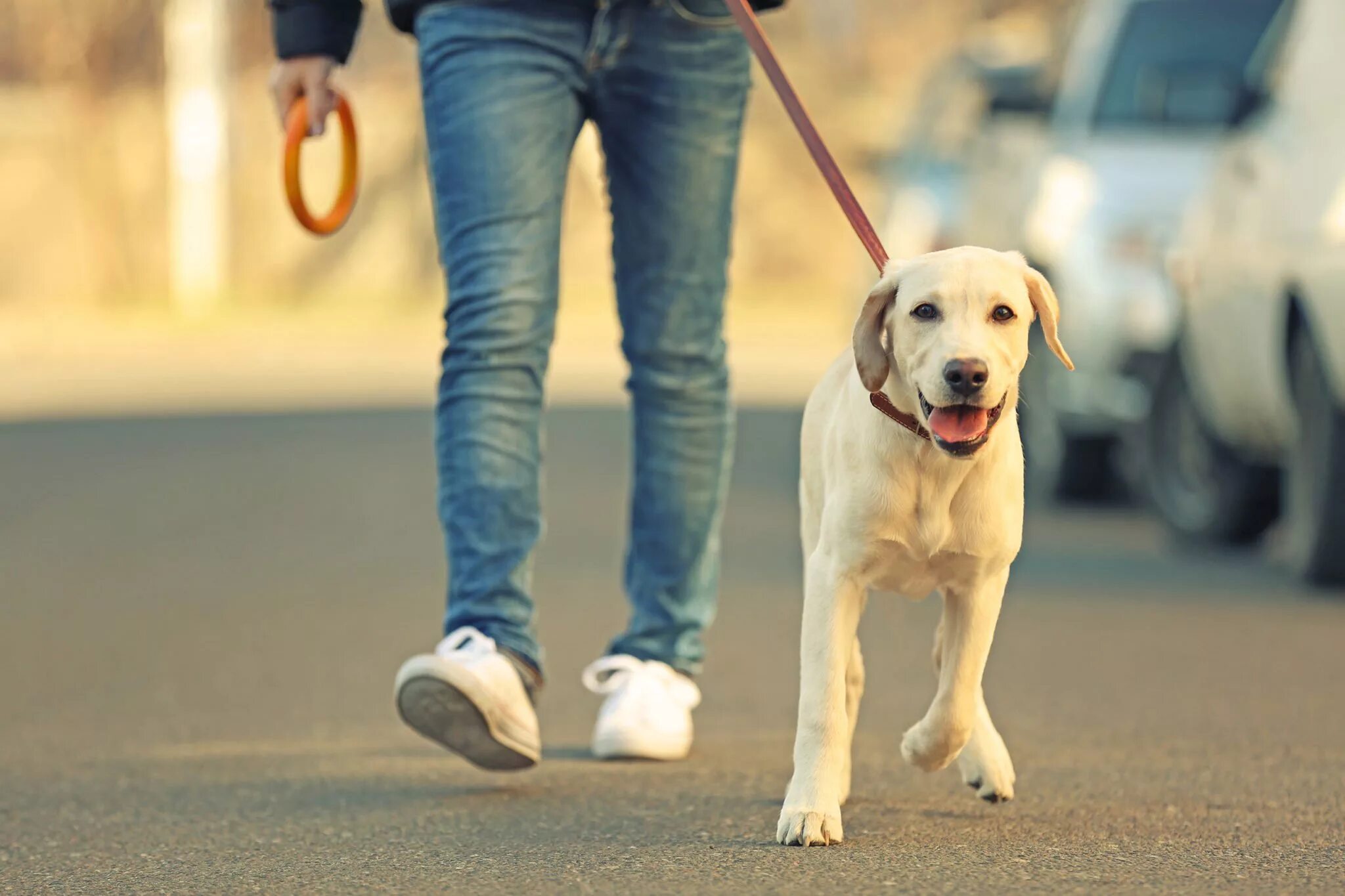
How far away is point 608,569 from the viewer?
829 cm

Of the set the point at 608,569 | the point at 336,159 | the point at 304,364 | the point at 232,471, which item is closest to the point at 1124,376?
the point at 608,569

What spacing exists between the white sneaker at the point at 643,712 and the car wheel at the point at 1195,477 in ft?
13.6

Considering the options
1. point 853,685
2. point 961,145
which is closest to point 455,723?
point 853,685

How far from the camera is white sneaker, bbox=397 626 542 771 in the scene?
4262 mm

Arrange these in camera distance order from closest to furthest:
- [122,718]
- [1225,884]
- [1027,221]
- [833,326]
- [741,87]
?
[1225,884], [741,87], [122,718], [1027,221], [833,326]

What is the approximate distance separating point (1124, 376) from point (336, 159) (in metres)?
17.3

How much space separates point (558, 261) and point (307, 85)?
2.13 feet

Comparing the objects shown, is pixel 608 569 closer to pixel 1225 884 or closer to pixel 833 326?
pixel 1225 884

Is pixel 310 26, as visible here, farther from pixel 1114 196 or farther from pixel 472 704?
pixel 1114 196

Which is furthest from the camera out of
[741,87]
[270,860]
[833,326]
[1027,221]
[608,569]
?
[833,326]

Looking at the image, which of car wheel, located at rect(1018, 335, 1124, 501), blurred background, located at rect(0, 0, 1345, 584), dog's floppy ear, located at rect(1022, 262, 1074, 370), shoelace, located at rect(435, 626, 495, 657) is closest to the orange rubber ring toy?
shoelace, located at rect(435, 626, 495, 657)

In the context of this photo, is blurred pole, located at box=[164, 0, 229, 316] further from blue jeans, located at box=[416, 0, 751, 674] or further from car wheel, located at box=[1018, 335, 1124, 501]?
blue jeans, located at box=[416, 0, 751, 674]

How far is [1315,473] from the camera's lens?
7.35m

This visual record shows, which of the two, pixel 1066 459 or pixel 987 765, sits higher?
pixel 987 765
